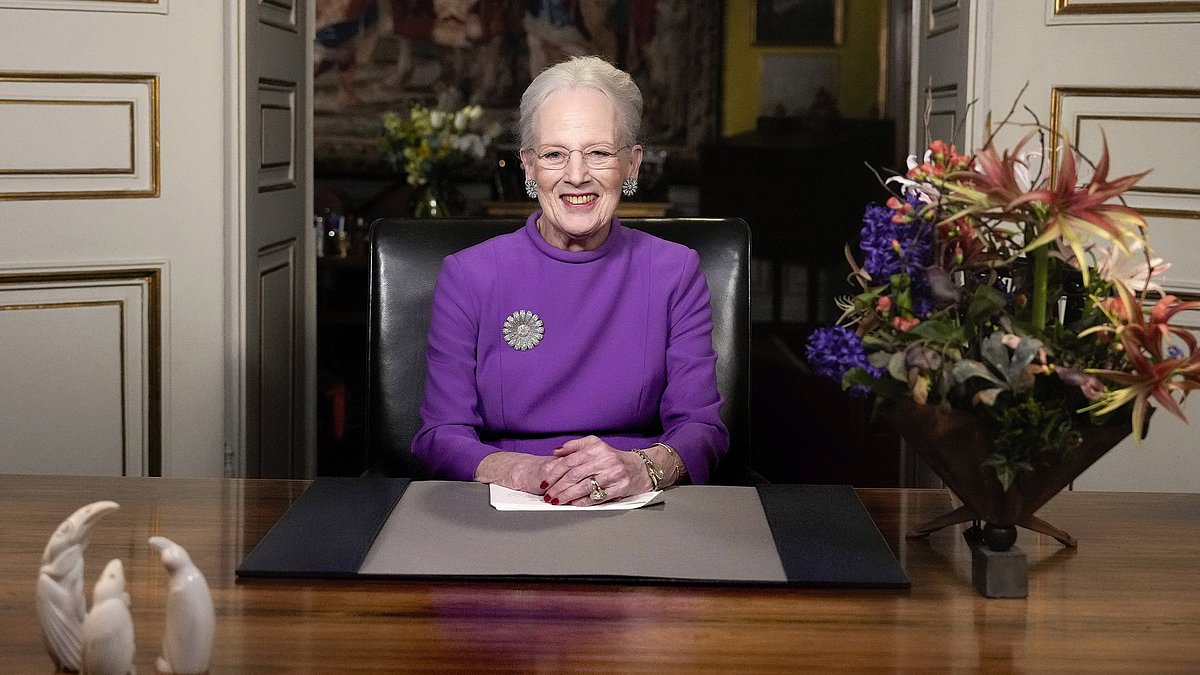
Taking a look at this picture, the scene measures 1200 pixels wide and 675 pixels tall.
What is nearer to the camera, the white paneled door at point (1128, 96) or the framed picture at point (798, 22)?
the white paneled door at point (1128, 96)

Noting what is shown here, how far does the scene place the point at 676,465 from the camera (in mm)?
2010

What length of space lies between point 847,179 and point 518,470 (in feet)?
19.4

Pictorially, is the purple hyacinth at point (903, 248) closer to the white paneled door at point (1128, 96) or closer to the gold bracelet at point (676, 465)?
the gold bracelet at point (676, 465)

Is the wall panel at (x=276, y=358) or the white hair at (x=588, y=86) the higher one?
the white hair at (x=588, y=86)

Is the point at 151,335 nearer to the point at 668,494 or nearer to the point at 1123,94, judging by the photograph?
the point at 668,494

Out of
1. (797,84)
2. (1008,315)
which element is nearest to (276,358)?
(1008,315)

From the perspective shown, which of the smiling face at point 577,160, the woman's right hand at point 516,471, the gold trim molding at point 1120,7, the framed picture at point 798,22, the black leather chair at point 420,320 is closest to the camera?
the woman's right hand at point 516,471

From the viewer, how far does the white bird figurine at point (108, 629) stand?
108cm

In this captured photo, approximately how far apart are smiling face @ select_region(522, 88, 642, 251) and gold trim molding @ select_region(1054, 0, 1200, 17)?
1.39m

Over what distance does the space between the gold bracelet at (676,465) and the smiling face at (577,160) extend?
0.40m

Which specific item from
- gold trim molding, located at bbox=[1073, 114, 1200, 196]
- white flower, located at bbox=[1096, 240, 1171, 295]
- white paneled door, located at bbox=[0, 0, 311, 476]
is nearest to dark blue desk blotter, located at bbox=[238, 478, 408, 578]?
white flower, located at bbox=[1096, 240, 1171, 295]

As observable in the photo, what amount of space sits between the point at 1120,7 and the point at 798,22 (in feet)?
15.4

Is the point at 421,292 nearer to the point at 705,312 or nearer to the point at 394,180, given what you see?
the point at 705,312

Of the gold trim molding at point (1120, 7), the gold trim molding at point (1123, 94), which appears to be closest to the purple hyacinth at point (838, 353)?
the gold trim molding at point (1123, 94)
